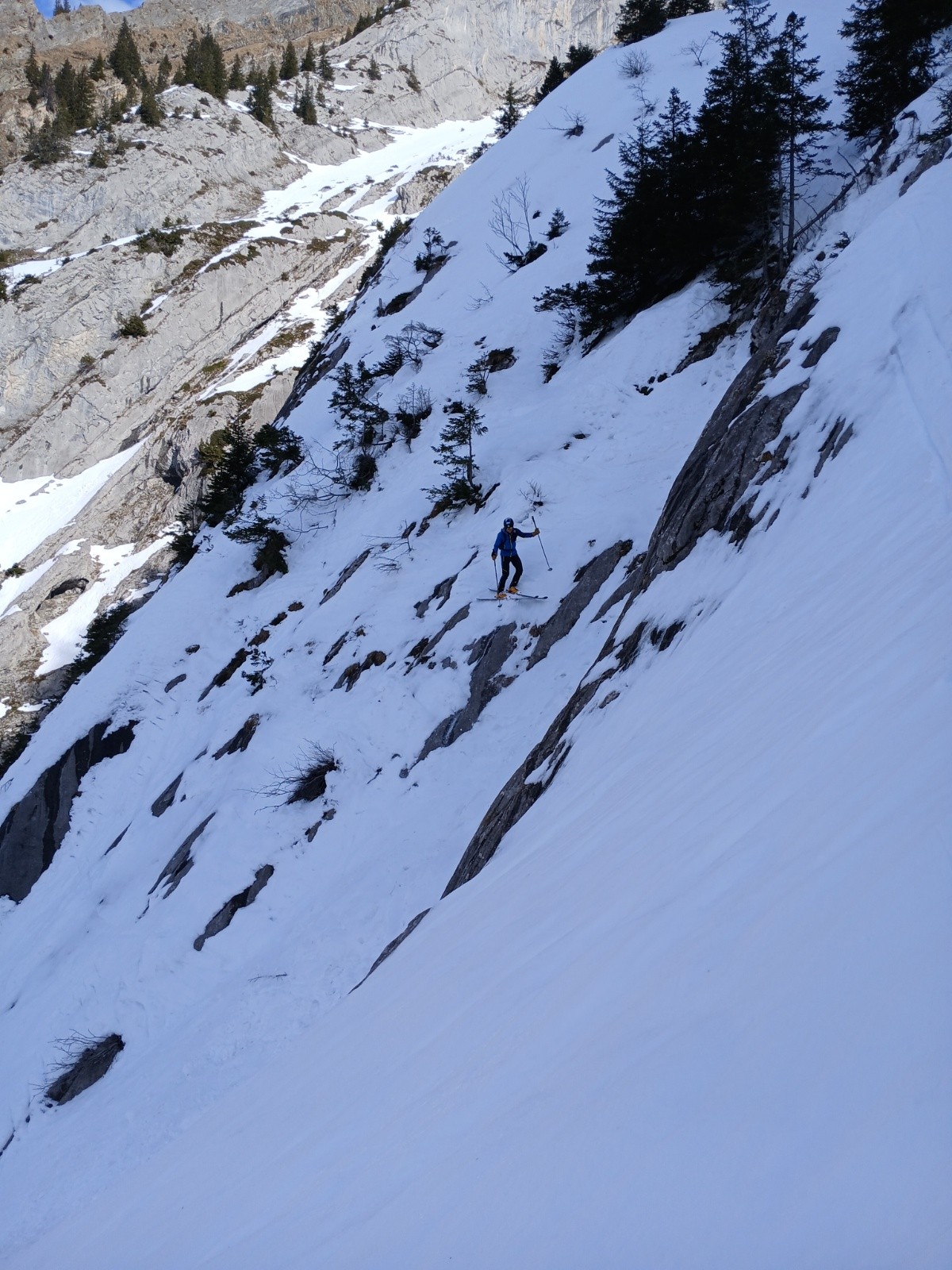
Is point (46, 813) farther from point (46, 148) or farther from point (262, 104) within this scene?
point (262, 104)

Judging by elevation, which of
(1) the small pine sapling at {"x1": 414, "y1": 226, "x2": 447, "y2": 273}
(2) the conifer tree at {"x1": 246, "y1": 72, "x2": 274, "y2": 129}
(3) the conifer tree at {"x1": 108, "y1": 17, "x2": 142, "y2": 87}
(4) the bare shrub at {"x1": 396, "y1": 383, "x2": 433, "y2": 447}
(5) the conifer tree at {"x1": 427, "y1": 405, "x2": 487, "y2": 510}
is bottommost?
(5) the conifer tree at {"x1": 427, "y1": 405, "x2": 487, "y2": 510}

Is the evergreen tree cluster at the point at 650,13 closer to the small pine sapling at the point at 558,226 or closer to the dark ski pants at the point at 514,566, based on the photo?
the small pine sapling at the point at 558,226

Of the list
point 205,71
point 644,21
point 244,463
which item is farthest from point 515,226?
point 205,71

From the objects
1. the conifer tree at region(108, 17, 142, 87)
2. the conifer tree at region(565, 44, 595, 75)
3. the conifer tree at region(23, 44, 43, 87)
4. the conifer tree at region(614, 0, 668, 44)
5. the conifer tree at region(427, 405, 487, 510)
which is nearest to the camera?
the conifer tree at region(427, 405, 487, 510)

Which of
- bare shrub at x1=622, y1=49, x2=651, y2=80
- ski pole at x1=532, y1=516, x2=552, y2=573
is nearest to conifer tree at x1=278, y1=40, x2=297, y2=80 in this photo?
bare shrub at x1=622, y1=49, x2=651, y2=80

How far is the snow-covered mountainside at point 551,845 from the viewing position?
83.7 inches

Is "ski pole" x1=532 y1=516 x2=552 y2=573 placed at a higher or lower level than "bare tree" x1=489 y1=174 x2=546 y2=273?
lower

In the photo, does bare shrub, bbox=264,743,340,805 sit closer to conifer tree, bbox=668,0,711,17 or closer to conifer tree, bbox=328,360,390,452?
conifer tree, bbox=328,360,390,452

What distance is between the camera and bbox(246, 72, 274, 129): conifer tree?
67.4 m

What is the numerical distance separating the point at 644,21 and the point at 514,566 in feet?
110

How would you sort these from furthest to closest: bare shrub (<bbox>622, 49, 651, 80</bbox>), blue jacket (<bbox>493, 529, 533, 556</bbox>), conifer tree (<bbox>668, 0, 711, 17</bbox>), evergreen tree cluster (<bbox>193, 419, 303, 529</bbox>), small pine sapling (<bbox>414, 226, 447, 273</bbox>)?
conifer tree (<bbox>668, 0, 711, 17</bbox>), bare shrub (<bbox>622, 49, 651, 80</bbox>), small pine sapling (<bbox>414, 226, 447, 273</bbox>), evergreen tree cluster (<bbox>193, 419, 303, 529</bbox>), blue jacket (<bbox>493, 529, 533, 556</bbox>)

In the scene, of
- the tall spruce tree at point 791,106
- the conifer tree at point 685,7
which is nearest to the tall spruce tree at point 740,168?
the tall spruce tree at point 791,106

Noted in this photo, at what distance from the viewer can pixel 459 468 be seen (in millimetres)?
15219

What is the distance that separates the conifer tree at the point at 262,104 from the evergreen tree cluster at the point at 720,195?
63789 mm
